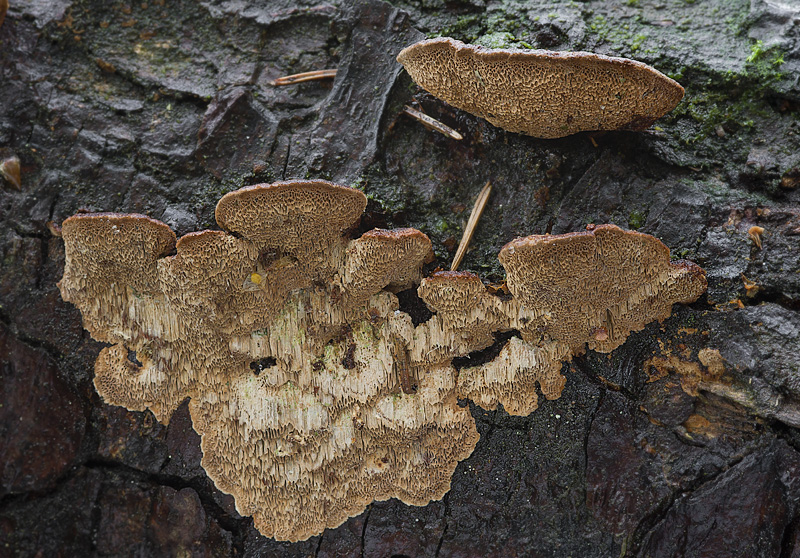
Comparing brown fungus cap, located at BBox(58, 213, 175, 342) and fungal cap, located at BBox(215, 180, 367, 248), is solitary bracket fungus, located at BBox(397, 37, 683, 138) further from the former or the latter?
brown fungus cap, located at BBox(58, 213, 175, 342)

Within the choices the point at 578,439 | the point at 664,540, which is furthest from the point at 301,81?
the point at 664,540

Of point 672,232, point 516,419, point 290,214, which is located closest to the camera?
point 290,214

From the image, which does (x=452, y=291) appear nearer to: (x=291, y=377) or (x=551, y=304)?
(x=551, y=304)

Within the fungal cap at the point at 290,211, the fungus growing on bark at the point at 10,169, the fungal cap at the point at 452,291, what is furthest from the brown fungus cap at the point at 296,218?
the fungus growing on bark at the point at 10,169

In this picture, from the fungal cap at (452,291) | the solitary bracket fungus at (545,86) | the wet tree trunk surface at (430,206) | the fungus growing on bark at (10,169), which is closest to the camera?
the solitary bracket fungus at (545,86)

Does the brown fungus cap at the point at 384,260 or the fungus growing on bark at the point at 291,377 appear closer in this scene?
the brown fungus cap at the point at 384,260

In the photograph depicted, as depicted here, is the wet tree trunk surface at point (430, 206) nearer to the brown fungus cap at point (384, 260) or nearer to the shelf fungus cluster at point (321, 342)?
the shelf fungus cluster at point (321, 342)

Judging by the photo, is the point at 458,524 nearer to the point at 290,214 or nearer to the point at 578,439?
the point at 578,439
